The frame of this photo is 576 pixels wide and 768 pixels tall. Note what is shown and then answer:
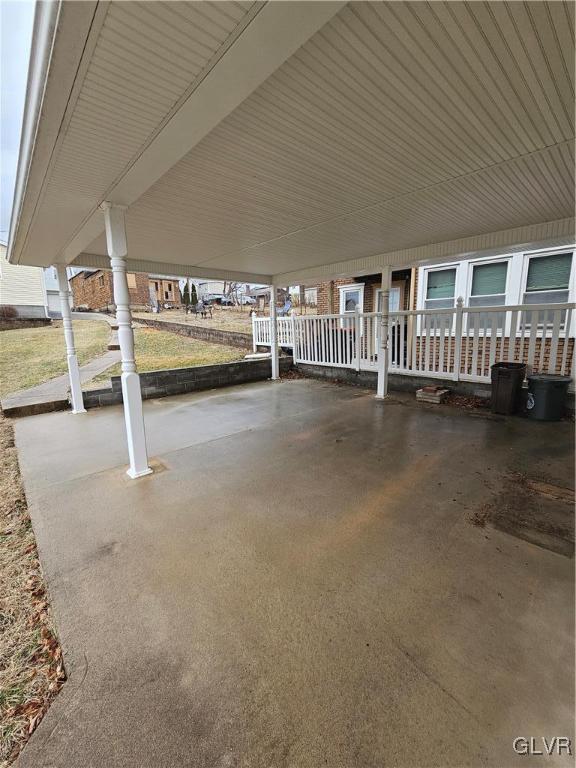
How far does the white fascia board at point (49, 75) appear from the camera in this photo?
47.7 inches

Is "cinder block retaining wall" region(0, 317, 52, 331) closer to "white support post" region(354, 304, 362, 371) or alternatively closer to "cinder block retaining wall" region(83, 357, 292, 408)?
"cinder block retaining wall" region(83, 357, 292, 408)

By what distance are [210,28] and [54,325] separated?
647 inches

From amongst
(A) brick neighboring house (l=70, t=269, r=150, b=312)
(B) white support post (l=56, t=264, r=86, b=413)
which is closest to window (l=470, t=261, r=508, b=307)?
(B) white support post (l=56, t=264, r=86, b=413)

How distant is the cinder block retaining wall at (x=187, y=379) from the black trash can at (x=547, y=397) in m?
5.99

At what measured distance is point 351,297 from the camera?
1042 centimetres

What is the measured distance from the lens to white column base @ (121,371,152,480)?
10.5 ft

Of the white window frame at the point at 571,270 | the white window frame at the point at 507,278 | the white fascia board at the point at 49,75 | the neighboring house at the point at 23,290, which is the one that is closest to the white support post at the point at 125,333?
the white fascia board at the point at 49,75

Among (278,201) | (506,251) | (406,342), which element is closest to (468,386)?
(406,342)

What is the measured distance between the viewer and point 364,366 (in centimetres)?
762

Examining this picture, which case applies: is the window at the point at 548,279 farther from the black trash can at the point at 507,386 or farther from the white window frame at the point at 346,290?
the white window frame at the point at 346,290

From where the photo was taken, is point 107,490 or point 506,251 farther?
point 506,251

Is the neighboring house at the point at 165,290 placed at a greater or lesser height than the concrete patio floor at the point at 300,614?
greater

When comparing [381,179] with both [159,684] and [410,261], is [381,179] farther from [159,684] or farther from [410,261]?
[159,684]

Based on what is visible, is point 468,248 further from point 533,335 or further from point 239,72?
point 239,72
